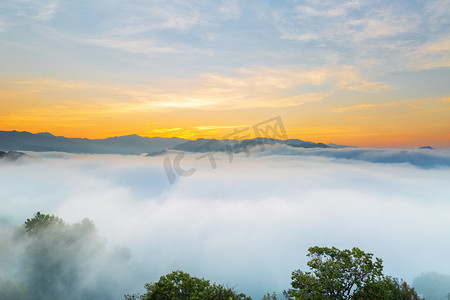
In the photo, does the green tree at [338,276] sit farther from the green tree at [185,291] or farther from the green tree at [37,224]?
the green tree at [37,224]

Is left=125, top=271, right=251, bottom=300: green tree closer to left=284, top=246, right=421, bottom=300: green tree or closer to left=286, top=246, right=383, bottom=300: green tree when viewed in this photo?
left=286, top=246, right=383, bottom=300: green tree

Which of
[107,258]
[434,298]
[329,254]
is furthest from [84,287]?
[434,298]

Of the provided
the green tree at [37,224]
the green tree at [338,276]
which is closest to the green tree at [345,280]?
the green tree at [338,276]

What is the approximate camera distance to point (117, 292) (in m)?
97.1

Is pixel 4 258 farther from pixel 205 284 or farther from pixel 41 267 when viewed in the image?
pixel 205 284

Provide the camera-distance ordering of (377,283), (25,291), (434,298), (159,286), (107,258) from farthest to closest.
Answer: (434,298)
(107,258)
(25,291)
(159,286)
(377,283)

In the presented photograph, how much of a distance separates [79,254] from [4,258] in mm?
17915

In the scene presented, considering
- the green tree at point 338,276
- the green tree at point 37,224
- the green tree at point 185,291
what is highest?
the green tree at point 338,276

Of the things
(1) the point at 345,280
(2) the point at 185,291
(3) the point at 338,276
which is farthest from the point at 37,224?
(1) the point at 345,280

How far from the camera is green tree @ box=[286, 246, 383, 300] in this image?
18781 millimetres

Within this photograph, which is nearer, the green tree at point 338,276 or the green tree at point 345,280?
the green tree at point 345,280

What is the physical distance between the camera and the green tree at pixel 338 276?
18781 mm

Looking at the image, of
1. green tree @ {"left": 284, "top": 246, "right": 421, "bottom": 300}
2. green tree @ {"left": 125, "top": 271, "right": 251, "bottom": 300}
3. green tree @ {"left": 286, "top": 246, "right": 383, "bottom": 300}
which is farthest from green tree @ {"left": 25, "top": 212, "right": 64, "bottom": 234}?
green tree @ {"left": 286, "top": 246, "right": 383, "bottom": 300}

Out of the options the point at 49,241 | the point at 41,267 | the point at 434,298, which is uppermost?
the point at 49,241
